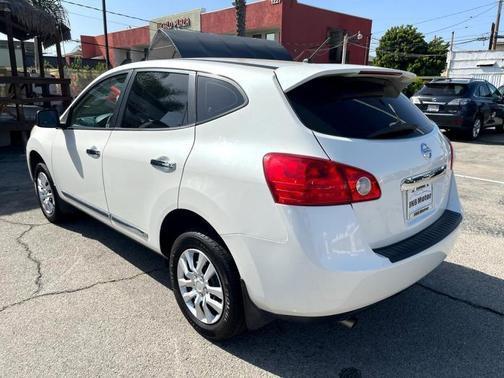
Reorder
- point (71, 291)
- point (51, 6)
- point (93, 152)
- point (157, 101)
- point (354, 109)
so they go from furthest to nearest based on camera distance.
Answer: point (51, 6), point (93, 152), point (71, 291), point (157, 101), point (354, 109)

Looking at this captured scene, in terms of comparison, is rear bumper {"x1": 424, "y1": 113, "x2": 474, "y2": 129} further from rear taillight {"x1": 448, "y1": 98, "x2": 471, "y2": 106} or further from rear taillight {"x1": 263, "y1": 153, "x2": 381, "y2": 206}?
rear taillight {"x1": 263, "y1": 153, "x2": 381, "y2": 206}

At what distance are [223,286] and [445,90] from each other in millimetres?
11160

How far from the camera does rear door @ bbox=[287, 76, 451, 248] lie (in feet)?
7.28

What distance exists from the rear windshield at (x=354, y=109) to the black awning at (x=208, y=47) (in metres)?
6.25

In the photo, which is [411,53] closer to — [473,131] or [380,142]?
[473,131]

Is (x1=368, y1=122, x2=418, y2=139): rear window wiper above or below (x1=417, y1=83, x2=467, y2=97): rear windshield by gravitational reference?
below

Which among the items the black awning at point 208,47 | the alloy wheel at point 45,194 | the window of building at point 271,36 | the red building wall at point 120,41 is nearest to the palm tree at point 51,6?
the black awning at point 208,47

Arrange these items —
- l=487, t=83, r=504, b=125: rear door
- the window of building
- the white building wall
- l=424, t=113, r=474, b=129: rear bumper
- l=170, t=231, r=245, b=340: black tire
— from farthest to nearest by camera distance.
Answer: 1. the window of building
2. the white building wall
3. l=487, t=83, r=504, b=125: rear door
4. l=424, t=113, r=474, b=129: rear bumper
5. l=170, t=231, r=245, b=340: black tire

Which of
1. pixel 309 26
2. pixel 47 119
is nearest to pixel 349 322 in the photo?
pixel 47 119

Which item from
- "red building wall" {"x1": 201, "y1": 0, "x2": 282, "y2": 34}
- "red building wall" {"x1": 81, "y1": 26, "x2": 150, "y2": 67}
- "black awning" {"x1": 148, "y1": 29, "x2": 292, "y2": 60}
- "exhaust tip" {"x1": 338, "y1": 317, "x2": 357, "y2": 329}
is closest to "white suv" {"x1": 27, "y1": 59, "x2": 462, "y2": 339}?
"exhaust tip" {"x1": 338, "y1": 317, "x2": 357, "y2": 329}

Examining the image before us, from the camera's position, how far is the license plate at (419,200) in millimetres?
2463

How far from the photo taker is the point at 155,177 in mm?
2883

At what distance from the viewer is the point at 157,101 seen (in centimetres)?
307

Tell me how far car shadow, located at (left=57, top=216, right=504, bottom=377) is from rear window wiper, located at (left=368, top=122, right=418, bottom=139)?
3.10ft
